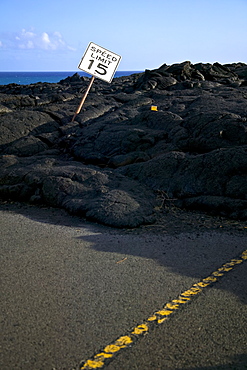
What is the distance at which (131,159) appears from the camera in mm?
8820

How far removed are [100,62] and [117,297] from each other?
7821mm

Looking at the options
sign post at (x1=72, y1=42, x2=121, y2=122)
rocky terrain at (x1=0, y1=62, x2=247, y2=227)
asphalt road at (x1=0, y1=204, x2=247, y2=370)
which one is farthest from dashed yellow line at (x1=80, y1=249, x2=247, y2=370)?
sign post at (x1=72, y1=42, x2=121, y2=122)

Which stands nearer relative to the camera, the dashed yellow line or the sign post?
the dashed yellow line

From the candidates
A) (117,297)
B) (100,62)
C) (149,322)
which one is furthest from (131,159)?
(149,322)

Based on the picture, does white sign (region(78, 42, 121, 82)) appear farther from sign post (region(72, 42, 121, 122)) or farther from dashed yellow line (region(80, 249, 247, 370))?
dashed yellow line (region(80, 249, 247, 370))

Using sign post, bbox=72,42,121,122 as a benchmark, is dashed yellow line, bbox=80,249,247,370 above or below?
below

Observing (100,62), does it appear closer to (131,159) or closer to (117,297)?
(131,159)

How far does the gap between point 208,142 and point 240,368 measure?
603 centimetres

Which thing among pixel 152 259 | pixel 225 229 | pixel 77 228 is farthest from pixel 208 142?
pixel 152 259

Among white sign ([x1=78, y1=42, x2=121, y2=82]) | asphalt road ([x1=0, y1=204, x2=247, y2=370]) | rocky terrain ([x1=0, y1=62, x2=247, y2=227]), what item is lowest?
asphalt road ([x1=0, y1=204, x2=247, y2=370])

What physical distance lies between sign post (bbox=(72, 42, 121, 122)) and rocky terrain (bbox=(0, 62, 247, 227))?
1.13 m

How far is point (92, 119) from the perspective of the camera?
11617mm

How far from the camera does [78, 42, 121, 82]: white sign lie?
10570 millimetres

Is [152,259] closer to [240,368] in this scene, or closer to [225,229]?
[225,229]
